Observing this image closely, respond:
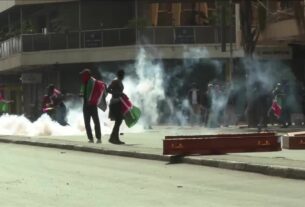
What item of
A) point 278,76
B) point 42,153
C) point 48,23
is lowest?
point 42,153

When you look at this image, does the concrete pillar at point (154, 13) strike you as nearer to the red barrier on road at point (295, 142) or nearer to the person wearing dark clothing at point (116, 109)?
the person wearing dark clothing at point (116, 109)

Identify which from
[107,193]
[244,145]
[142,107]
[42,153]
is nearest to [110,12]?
[142,107]

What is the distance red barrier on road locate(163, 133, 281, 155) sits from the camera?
44.0 ft

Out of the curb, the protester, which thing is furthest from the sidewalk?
the protester

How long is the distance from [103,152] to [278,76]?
18084 mm

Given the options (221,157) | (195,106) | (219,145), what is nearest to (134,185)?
(221,157)

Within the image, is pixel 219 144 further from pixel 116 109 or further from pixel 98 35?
pixel 98 35

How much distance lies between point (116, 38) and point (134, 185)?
29914mm

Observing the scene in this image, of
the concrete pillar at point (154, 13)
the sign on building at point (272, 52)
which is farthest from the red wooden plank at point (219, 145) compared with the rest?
the concrete pillar at point (154, 13)

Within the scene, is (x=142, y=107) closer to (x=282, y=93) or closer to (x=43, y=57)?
(x=282, y=93)

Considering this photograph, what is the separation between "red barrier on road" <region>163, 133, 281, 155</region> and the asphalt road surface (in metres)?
0.51

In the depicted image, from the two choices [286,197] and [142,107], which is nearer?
[286,197]

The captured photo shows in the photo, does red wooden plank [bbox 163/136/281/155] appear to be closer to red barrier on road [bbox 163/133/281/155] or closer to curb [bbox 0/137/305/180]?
red barrier on road [bbox 163/133/281/155]

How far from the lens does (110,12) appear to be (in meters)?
42.1
